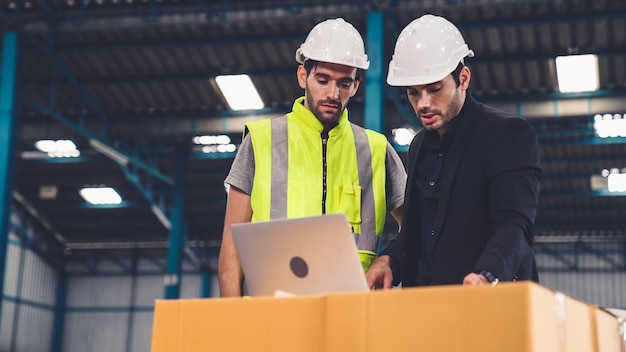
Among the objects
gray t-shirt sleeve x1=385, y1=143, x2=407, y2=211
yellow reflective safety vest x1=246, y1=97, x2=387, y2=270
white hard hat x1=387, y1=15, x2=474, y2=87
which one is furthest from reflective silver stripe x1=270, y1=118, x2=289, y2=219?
white hard hat x1=387, y1=15, x2=474, y2=87

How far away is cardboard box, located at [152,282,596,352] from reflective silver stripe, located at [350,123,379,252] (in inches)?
55.2

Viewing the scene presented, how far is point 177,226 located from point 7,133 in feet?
23.3

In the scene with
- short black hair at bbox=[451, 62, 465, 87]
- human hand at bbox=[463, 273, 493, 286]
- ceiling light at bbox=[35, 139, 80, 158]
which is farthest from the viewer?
ceiling light at bbox=[35, 139, 80, 158]

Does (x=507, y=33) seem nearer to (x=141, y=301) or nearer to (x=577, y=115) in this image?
(x=577, y=115)

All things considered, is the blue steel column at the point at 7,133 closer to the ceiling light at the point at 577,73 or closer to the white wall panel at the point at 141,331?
the ceiling light at the point at 577,73

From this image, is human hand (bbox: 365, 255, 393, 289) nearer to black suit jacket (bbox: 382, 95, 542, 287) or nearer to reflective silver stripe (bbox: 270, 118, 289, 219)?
black suit jacket (bbox: 382, 95, 542, 287)

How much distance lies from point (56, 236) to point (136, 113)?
956 centimetres

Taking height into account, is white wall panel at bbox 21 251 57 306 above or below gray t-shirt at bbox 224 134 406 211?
above

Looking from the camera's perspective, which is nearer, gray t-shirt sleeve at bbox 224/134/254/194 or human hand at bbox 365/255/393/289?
human hand at bbox 365/255/393/289

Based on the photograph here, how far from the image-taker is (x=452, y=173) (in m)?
2.97

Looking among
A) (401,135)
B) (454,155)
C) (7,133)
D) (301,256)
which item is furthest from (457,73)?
(401,135)

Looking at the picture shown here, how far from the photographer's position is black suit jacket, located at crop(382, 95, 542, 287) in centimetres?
275

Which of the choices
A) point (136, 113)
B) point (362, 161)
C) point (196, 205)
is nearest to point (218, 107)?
point (136, 113)

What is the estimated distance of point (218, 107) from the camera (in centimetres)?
1802
